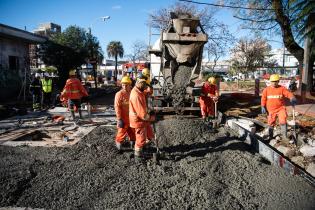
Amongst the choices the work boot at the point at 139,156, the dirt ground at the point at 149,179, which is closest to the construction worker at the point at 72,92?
the dirt ground at the point at 149,179

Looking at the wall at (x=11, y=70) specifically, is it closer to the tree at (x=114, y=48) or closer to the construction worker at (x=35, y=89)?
the construction worker at (x=35, y=89)

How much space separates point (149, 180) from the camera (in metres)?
4.72

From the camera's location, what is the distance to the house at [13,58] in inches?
615

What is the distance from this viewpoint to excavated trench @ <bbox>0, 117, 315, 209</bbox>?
404 centimetres

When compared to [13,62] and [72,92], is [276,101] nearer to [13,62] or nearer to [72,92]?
[72,92]

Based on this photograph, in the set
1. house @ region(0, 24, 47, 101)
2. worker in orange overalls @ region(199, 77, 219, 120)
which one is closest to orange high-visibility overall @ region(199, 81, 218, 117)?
worker in orange overalls @ region(199, 77, 219, 120)

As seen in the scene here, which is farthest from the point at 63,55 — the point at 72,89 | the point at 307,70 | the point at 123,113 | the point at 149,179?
the point at 149,179

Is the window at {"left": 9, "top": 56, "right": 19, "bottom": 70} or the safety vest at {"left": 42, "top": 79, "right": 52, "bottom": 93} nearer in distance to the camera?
the safety vest at {"left": 42, "top": 79, "right": 52, "bottom": 93}

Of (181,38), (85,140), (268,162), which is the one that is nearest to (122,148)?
(85,140)

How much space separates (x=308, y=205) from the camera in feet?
13.1

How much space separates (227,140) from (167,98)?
140 inches

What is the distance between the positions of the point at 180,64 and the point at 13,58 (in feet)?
38.4

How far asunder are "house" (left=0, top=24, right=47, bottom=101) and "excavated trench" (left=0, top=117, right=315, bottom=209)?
1075cm

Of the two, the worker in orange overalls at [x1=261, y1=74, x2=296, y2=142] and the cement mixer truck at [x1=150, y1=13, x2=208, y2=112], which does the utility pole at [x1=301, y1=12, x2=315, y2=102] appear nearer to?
the cement mixer truck at [x1=150, y1=13, x2=208, y2=112]
